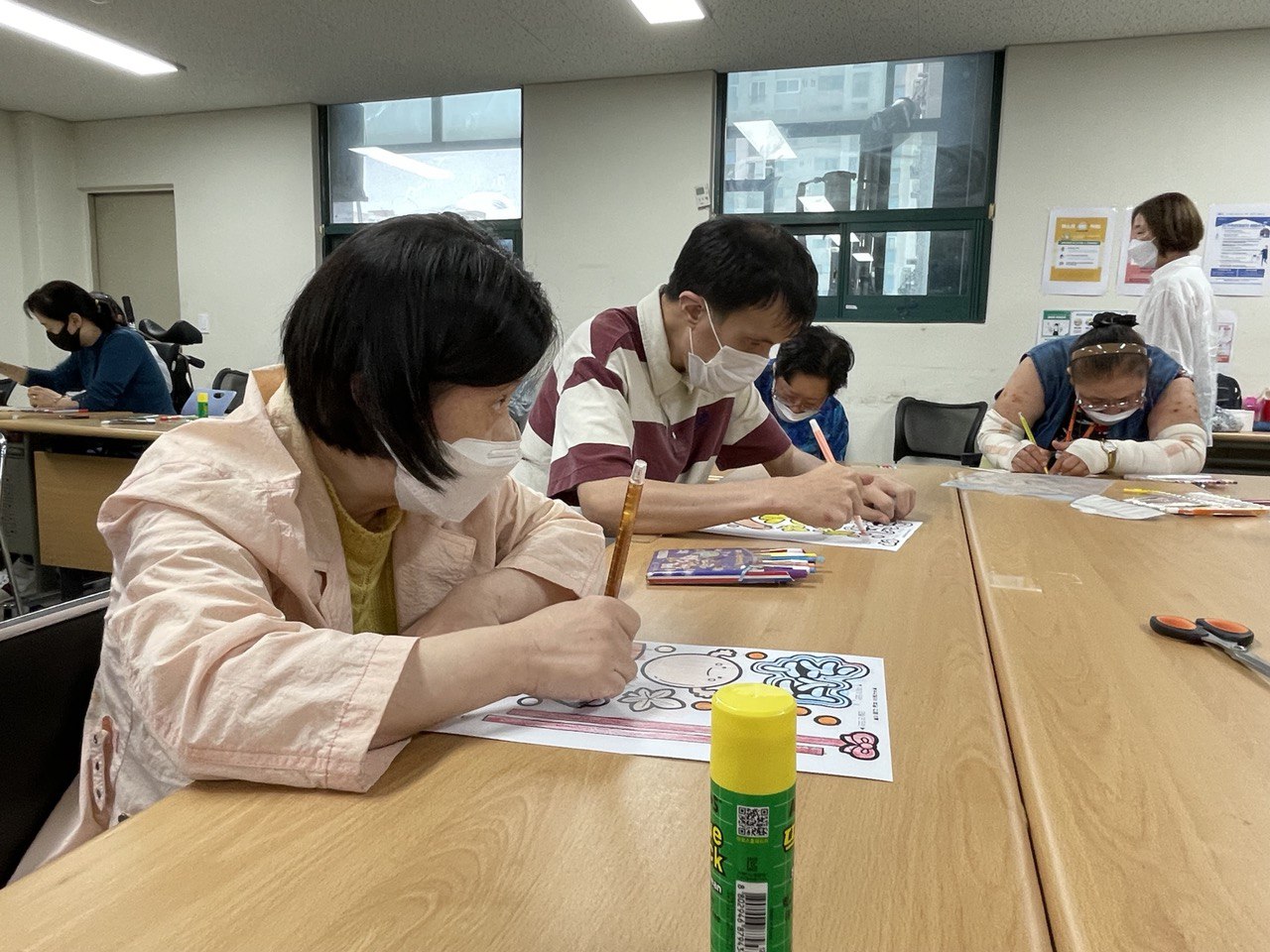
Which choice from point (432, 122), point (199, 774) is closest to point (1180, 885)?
point (199, 774)

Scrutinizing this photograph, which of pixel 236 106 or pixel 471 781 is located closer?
pixel 471 781

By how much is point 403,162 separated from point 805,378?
3.83 meters

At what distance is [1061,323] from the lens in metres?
4.21

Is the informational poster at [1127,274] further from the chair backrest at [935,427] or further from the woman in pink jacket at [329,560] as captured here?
the woman in pink jacket at [329,560]

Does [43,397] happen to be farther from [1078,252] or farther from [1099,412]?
[1078,252]

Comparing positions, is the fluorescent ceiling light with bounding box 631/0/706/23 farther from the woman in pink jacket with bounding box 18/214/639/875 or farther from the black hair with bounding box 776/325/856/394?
the woman in pink jacket with bounding box 18/214/639/875

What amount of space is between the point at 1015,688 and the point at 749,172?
4322mm

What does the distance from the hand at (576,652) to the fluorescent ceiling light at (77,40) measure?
4.79m

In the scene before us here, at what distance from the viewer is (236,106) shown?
17.9 feet

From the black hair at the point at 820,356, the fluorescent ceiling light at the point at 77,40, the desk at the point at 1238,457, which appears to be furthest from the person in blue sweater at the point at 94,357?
the desk at the point at 1238,457

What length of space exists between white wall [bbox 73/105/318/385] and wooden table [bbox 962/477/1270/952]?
528 centimetres

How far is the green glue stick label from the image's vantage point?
1.02 feet

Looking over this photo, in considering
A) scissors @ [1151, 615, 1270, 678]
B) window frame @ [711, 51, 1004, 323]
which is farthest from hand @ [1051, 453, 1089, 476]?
window frame @ [711, 51, 1004, 323]

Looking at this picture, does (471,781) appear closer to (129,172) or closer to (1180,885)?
(1180,885)
